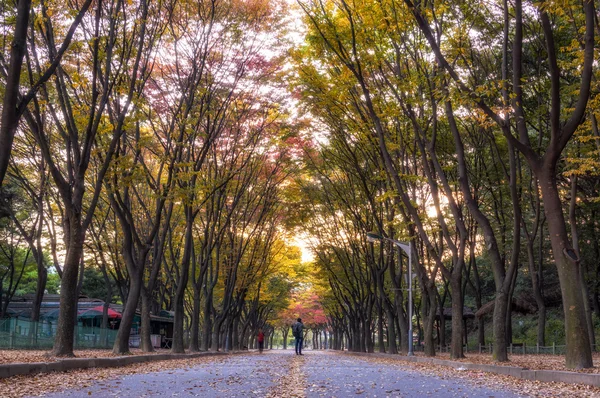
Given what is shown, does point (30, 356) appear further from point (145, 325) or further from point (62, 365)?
point (145, 325)

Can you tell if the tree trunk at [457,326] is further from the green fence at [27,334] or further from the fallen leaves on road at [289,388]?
the green fence at [27,334]

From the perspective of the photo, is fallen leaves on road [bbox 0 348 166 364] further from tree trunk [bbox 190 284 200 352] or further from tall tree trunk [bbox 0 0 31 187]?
tree trunk [bbox 190 284 200 352]

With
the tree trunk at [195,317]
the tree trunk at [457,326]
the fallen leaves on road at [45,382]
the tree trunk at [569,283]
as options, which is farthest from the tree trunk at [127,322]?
the tree trunk at [569,283]

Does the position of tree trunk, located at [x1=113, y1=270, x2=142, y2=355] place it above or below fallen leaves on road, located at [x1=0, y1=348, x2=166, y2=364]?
above

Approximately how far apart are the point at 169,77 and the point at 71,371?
32.5ft

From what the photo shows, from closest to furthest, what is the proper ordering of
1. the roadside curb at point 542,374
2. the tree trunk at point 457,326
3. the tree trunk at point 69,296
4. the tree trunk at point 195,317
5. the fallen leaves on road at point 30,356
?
1. the roadside curb at point 542,374
2. the fallen leaves on road at point 30,356
3. the tree trunk at point 69,296
4. the tree trunk at point 457,326
5. the tree trunk at point 195,317

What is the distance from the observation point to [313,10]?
46.9 ft

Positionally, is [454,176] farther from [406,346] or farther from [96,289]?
[96,289]

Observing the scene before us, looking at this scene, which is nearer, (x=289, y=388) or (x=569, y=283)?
(x=289, y=388)

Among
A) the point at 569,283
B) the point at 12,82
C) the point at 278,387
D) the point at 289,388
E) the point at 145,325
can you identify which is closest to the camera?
the point at 12,82

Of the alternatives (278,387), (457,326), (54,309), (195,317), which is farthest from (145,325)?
(54,309)

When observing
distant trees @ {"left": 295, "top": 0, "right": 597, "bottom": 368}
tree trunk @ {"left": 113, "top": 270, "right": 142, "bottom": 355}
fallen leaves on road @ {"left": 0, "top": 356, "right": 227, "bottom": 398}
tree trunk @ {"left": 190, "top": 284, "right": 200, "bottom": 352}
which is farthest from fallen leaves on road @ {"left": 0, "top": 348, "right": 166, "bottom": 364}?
distant trees @ {"left": 295, "top": 0, "right": 597, "bottom": 368}

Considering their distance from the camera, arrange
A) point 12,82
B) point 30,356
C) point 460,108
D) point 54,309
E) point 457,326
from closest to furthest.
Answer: point 12,82
point 30,356
point 457,326
point 460,108
point 54,309

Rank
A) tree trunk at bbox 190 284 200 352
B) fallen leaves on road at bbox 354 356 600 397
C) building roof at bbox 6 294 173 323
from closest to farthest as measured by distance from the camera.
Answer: fallen leaves on road at bbox 354 356 600 397 < tree trunk at bbox 190 284 200 352 < building roof at bbox 6 294 173 323
